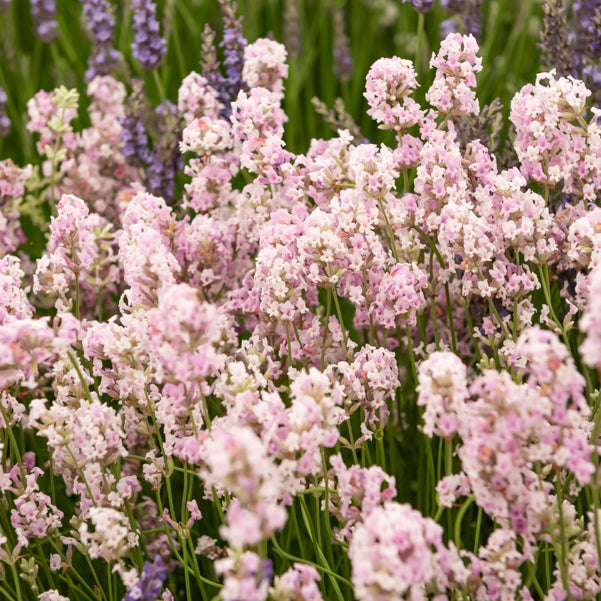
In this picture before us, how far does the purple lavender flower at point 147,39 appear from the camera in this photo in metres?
3.34

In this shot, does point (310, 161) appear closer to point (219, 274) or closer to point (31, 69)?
point (219, 274)

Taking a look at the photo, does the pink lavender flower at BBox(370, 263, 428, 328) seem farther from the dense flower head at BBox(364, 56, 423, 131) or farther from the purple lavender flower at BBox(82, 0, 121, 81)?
the purple lavender flower at BBox(82, 0, 121, 81)

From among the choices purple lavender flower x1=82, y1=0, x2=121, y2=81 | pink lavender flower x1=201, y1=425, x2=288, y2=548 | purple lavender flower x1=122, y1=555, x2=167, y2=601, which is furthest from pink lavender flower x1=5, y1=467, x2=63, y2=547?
purple lavender flower x1=82, y1=0, x2=121, y2=81

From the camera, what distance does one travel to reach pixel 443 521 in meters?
2.45

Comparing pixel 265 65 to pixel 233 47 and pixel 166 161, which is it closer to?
pixel 233 47

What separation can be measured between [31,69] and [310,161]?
3072 millimetres

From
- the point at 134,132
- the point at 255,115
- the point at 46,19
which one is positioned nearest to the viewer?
the point at 255,115

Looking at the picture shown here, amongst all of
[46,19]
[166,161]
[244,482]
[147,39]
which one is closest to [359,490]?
[244,482]

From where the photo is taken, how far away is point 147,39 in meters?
3.37

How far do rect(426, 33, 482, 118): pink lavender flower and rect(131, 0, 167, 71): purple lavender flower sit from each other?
1.41 meters

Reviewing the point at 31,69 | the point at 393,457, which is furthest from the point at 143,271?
the point at 31,69

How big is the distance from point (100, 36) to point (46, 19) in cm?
80

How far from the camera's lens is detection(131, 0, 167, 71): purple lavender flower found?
334 centimetres

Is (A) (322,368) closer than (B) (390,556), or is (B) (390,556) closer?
(B) (390,556)
